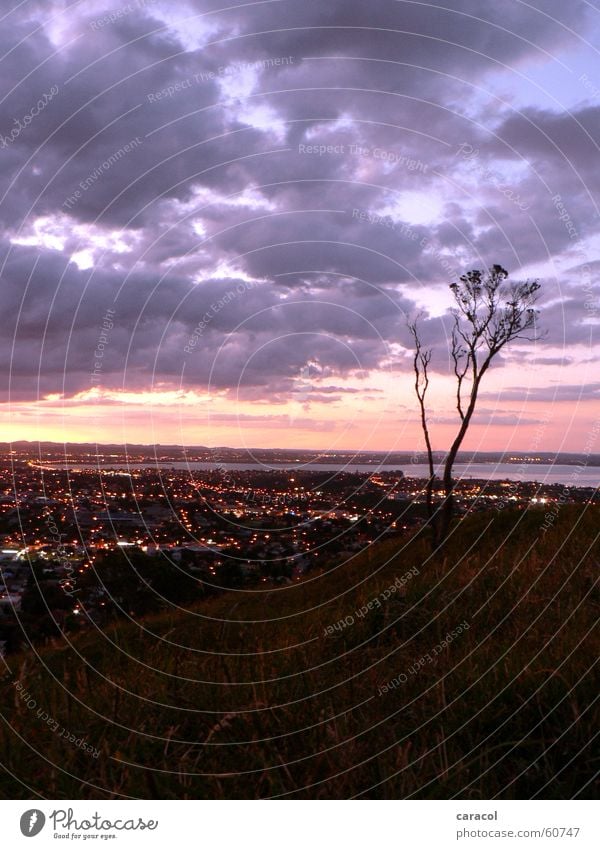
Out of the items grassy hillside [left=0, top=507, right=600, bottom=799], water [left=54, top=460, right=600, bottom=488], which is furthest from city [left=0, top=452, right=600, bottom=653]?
grassy hillside [left=0, top=507, right=600, bottom=799]

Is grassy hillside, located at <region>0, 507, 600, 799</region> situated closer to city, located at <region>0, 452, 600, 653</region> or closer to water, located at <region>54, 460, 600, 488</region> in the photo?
city, located at <region>0, 452, 600, 653</region>

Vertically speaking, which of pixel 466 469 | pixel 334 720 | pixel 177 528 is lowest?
pixel 177 528

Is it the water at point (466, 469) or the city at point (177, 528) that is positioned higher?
the water at point (466, 469)

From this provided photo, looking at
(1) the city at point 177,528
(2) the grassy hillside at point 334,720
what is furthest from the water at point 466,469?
(2) the grassy hillside at point 334,720

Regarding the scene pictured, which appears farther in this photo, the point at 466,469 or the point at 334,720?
the point at 466,469

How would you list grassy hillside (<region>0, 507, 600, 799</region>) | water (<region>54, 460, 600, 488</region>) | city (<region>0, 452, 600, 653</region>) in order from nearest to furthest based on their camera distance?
grassy hillside (<region>0, 507, 600, 799</region>) → city (<region>0, 452, 600, 653</region>) → water (<region>54, 460, 600, 488</region>)

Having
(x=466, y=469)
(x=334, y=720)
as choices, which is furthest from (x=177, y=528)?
(x=334, y=720)

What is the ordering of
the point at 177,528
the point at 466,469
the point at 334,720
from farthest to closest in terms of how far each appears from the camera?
the point at 466,469, the point at 177,528, the point at 334,720

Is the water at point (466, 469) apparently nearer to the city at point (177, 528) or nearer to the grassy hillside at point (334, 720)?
the city at point (177, 528)

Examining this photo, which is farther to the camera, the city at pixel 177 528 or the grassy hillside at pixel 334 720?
the city at pixel 177 528

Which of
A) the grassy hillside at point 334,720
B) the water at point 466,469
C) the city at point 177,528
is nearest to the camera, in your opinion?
the grassy hillside at point 334,720

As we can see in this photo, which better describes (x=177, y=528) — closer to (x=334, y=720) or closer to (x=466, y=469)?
(x=466, y=469)

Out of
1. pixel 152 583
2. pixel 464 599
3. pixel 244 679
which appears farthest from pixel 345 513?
pixel 244 679
